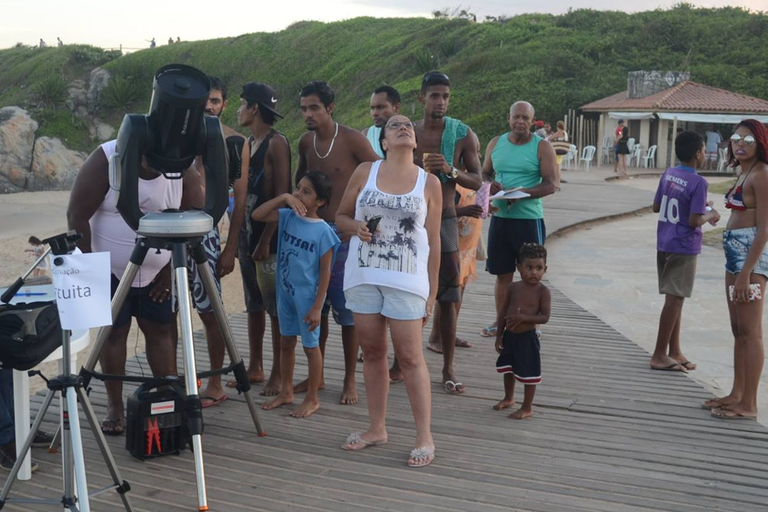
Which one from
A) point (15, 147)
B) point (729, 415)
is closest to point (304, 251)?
point (729, 415)

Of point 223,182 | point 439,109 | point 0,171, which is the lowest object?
point 0,171

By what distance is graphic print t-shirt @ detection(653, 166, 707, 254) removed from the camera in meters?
5.28

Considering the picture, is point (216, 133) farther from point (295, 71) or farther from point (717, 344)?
point (295, 71)

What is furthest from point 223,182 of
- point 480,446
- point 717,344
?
point 717,344

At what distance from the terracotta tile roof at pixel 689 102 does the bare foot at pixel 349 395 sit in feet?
87.8

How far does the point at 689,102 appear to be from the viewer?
29.6 m

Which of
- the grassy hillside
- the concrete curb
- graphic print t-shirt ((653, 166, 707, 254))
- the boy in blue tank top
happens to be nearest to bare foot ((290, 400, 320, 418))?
the boy in blue tank top

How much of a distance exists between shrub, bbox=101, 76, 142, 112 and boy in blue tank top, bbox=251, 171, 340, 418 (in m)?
42.0

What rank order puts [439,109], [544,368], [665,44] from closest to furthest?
[439,109], [544,368], [665,44]

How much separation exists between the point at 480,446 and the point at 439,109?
213 centimetres

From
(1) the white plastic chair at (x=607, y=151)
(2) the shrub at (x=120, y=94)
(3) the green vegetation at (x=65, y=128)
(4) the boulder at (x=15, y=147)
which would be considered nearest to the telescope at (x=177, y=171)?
(1) the white plastic chair at (x=607, y=151)

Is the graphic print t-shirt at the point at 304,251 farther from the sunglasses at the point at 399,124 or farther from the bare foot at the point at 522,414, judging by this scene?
the bare foot at the point at 522,414

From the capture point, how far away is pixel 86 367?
337cm

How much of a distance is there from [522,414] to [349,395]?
99 cm
